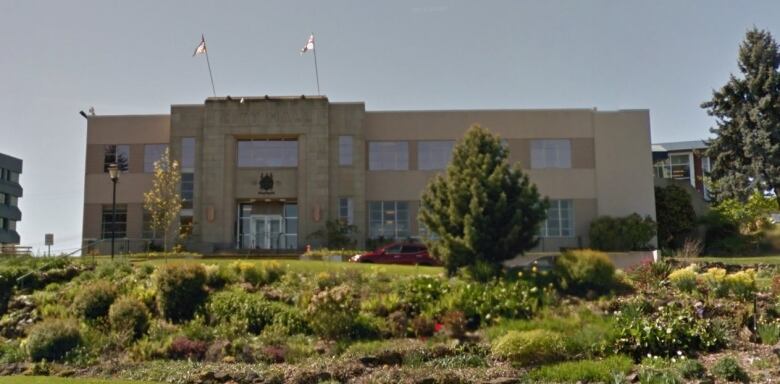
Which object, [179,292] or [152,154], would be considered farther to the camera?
[152,154]

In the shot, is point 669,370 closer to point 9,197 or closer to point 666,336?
point 666,336

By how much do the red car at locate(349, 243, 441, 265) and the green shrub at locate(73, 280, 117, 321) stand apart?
13.6 metres

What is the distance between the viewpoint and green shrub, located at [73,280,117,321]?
19.3 m

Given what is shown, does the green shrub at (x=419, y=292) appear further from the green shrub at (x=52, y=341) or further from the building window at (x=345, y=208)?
the building window at (x=345, y=208)

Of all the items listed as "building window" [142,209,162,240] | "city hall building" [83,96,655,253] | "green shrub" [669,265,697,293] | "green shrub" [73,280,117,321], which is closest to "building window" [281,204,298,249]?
"city hall building" [83,96,655,253]

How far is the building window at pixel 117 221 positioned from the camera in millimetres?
41812

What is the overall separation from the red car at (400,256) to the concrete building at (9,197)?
229 ft

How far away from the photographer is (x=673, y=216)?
139 ft

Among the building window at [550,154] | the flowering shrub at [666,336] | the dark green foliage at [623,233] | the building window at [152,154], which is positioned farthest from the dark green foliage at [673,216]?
the building window at [152,154]

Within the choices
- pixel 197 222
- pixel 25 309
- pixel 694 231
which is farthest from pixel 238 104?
pixel 694 231

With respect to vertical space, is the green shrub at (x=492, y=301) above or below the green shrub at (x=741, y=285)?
below

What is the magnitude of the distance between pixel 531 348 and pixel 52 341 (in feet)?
34.4

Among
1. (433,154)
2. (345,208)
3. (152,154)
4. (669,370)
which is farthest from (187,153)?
(669,370)

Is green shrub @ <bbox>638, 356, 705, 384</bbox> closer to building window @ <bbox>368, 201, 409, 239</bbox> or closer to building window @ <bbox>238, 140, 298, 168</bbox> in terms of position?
building window @ <bbox>368, 201, 409, 239</bbox>
